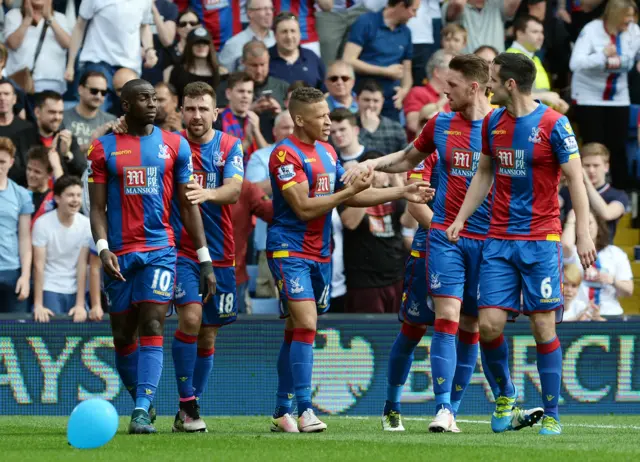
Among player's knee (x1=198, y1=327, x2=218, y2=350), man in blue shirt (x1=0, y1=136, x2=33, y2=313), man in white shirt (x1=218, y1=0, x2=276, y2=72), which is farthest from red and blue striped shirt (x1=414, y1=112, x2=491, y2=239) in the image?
man in white shirt (x1=218, y1=0, x2=276, y2=72)

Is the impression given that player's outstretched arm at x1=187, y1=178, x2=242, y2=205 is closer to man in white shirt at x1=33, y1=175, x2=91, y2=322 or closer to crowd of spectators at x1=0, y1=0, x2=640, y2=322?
crowd of spectators at x1=0, y1=0, x2=640, y2=322

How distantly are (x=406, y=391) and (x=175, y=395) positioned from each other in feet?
7.64

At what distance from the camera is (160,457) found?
25.8 ft

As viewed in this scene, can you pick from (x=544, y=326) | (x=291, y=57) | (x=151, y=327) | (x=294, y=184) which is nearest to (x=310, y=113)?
(x=294, y=184)

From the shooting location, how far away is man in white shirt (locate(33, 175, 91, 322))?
13.4m

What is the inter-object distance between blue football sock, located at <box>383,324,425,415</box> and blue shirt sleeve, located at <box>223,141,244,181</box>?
5.85ft

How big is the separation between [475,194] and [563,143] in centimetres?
79

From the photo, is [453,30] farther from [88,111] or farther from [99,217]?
[99,217]

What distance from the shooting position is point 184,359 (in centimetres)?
1032

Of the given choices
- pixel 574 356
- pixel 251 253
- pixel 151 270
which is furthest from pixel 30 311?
pixel 574 356

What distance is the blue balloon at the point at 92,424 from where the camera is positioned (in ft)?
26.9

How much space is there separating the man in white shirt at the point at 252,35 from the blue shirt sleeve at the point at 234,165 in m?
6.00

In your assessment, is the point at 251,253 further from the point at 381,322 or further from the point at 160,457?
the point at 160,457

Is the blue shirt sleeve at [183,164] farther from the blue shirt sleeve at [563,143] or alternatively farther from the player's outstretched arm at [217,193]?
the blue shirt sleeve at [563,143]
